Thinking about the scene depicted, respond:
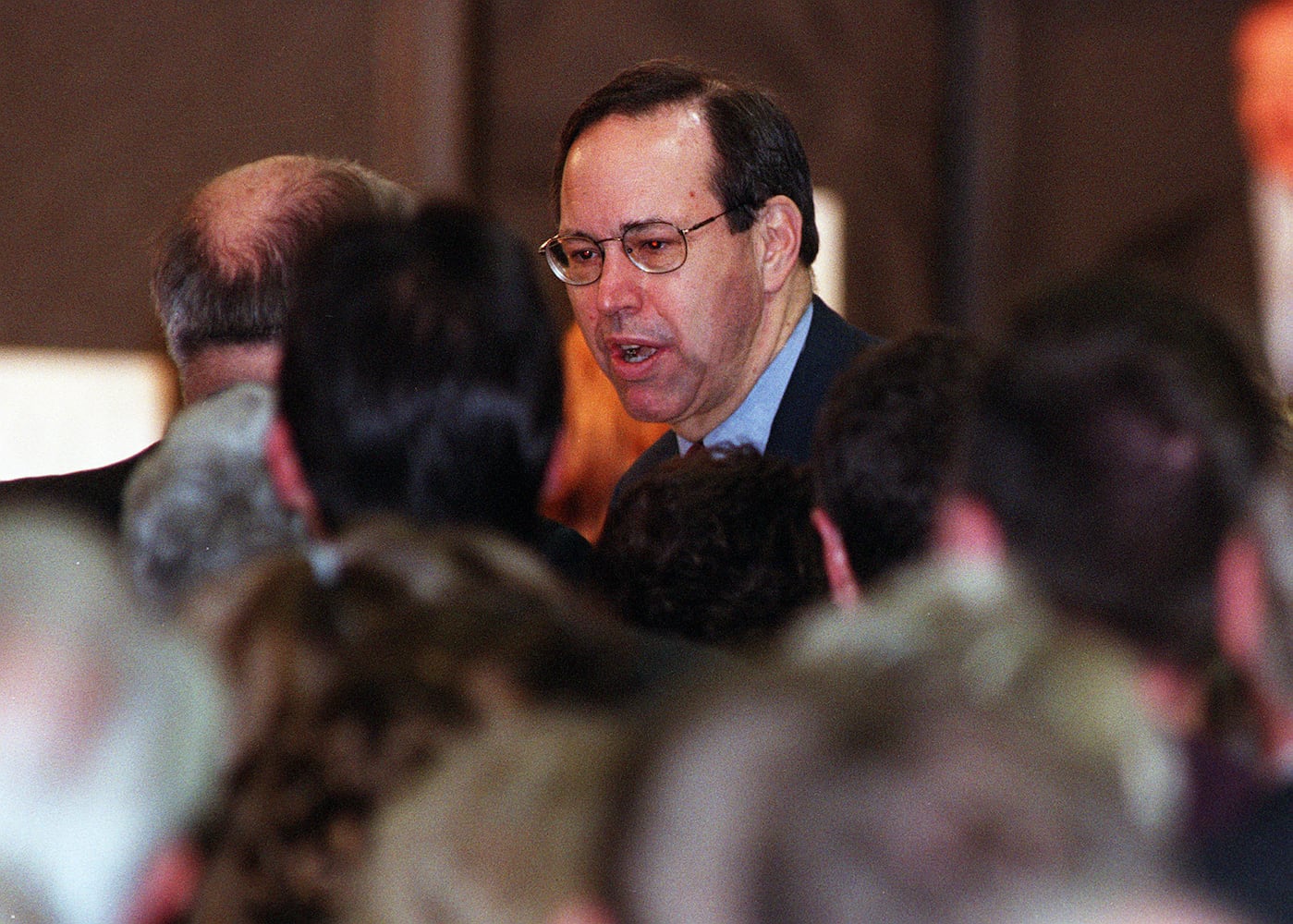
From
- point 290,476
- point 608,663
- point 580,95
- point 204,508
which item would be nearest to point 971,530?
point 608,663

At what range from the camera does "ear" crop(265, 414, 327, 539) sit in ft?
3.64

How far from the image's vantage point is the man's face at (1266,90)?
4.60 metres

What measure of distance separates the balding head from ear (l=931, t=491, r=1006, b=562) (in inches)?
36.2

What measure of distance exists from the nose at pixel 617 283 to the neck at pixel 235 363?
74 centimetres

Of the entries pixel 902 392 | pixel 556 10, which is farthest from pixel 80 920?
pixel 556 10

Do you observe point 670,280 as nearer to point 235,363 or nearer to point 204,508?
point 235,363

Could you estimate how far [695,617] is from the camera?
4.95 ft

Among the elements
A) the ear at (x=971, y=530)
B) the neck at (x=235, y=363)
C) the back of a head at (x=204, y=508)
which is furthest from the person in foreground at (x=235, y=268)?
the ear at (x=971, y=530)

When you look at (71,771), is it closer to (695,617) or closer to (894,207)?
(695,617)

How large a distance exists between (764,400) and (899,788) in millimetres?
1709

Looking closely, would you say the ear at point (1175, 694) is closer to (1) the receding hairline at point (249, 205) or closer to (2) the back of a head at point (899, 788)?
(2) the back of a head at point (899, 788)

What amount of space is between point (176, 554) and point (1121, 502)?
717 millimetres

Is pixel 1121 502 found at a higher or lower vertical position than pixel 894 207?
higher

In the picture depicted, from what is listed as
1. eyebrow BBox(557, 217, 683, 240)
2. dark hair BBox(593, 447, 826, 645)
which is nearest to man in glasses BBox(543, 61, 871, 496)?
eyebrow BBox(557, 217, 683, 240)
